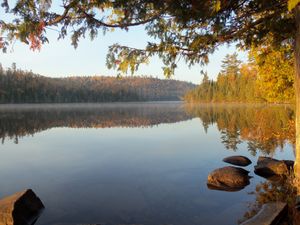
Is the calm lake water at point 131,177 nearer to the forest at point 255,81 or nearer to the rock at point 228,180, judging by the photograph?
the rock at point 228,180

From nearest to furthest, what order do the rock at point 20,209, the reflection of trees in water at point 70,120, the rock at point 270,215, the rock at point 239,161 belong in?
the rock at point 270,215, the rock at point 20,209, the rock at point 239,161, the reflection of trees in water at point 70,120

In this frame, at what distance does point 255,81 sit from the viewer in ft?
64.3

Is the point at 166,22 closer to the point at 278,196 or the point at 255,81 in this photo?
the point at 278,196

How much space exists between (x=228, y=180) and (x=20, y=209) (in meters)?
7.11

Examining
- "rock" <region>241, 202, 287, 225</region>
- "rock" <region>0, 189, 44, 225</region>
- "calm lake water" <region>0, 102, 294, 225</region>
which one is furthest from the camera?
"calm lake water" <region>0, 102, 294, 225</region>

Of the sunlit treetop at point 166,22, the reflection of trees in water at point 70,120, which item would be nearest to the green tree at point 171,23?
the sunlit treetop at point 166,22

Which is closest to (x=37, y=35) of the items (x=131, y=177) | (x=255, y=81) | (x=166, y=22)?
(x=166, y=22)

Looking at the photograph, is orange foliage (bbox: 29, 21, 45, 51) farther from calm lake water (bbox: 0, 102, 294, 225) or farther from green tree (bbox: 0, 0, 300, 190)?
calm lake water (bbox: 0, 102, 294, 225)

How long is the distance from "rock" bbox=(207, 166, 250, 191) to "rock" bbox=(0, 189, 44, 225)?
5.98m

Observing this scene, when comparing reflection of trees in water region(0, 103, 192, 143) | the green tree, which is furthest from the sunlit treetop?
reflection of trees in water region(0, 103, 192, 143)

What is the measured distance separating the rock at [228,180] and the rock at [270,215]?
3.79m

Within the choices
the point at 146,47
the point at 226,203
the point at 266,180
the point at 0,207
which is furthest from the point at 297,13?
the point at 0,207

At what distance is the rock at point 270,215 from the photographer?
533 centimetres

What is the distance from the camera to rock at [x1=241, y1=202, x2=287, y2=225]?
5.33 meters
